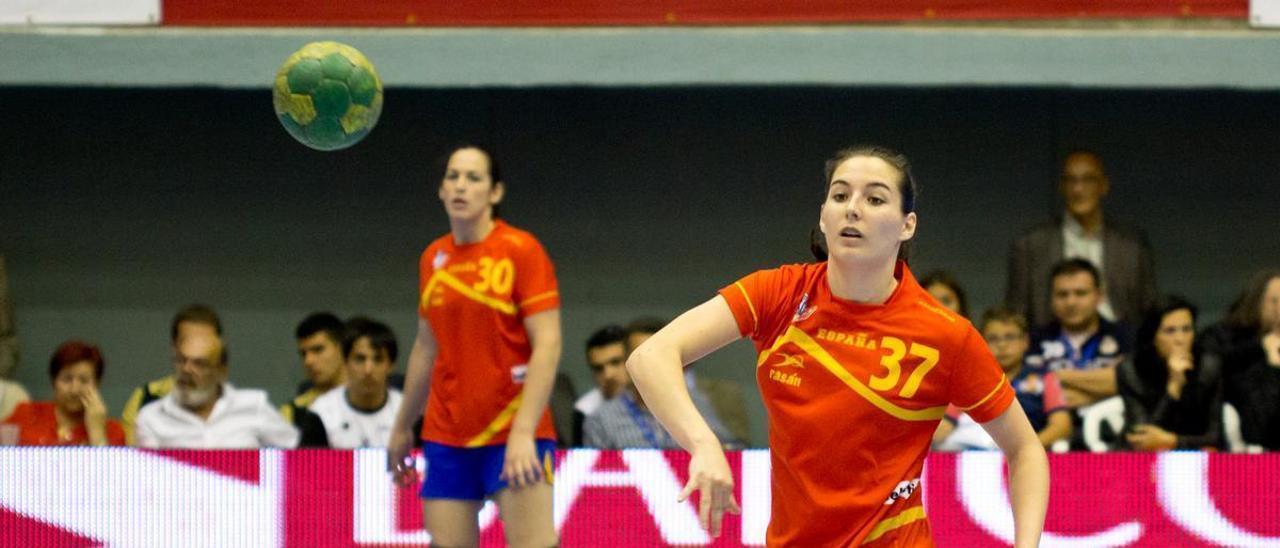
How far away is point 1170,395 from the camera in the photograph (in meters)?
7.59

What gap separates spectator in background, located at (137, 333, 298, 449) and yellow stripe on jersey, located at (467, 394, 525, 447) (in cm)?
203

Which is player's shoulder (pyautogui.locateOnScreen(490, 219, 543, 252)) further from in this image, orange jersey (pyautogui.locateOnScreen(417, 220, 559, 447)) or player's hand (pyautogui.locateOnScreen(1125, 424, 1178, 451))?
player's hand (pyautogui.locateOnScreen(1125, 424, 1178, 451))

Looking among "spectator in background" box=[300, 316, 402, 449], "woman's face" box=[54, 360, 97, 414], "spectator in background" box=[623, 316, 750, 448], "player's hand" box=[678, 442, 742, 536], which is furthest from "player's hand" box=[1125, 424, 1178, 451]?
"woman's face" box=[54, 360, 97, 414]

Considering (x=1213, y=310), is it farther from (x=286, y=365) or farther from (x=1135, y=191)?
(x=286, y=365)

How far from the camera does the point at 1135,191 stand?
384 inches

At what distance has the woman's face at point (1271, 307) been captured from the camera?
25.2 feet

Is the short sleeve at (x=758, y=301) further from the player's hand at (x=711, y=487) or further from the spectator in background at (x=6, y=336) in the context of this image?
the spectator in background at (x=6, y=336)

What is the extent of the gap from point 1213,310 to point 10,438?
21.3ft

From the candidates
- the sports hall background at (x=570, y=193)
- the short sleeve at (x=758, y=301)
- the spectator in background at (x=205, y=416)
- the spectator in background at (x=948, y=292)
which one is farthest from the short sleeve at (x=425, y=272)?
the sports hall background at (x=570, y=193)

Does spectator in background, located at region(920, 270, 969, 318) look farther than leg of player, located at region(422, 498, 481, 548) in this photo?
Yes

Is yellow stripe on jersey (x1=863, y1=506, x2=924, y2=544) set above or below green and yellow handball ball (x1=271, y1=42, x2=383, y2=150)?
below

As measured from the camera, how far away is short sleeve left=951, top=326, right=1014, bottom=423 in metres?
3.82

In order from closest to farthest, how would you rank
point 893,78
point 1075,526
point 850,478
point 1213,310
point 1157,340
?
point 850,478 → point 1075,526 → point 1157,340 → point 893,78 → point 1213,310

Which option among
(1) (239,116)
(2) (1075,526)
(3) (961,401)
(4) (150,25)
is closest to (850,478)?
(3) (961,401)
